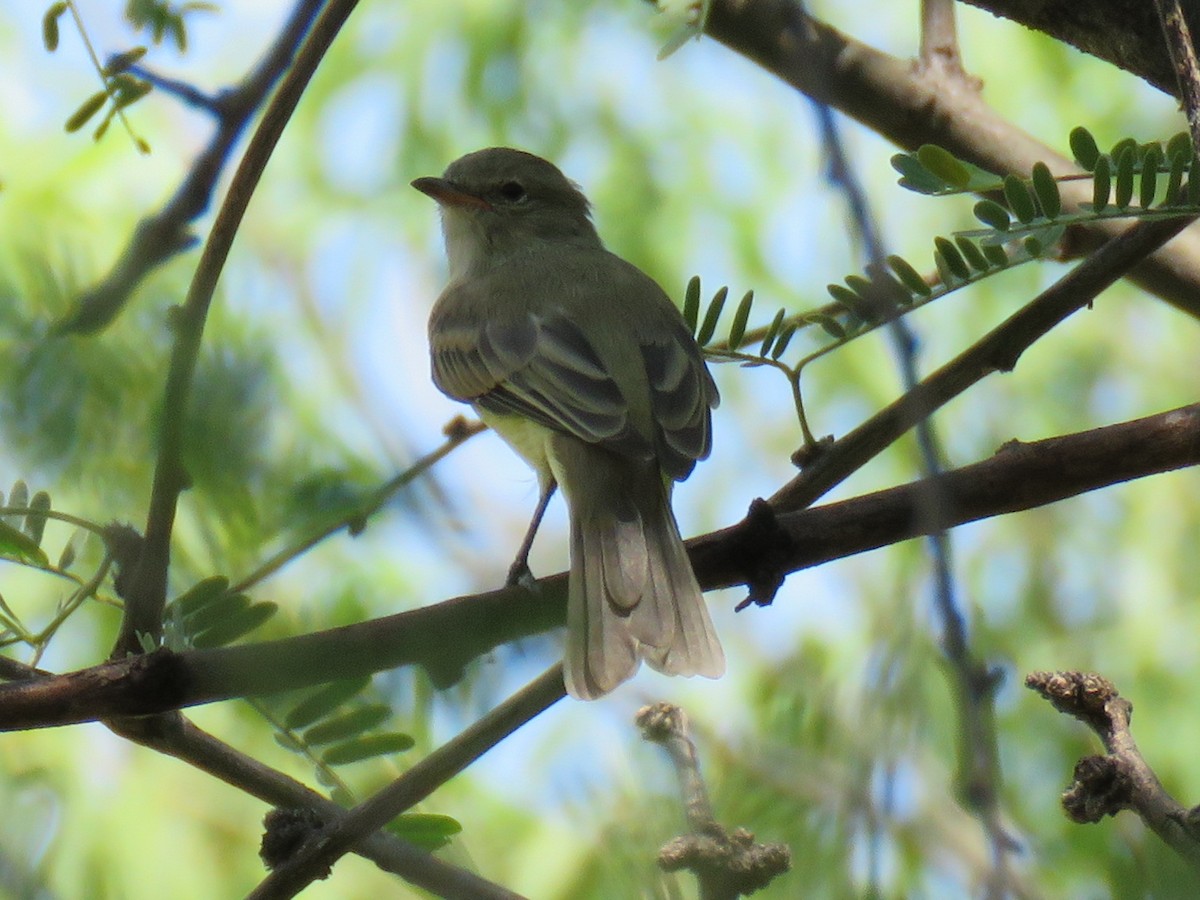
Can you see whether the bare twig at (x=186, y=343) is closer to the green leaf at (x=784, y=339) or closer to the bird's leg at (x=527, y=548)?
the bird's leg at (x=527, y=548)

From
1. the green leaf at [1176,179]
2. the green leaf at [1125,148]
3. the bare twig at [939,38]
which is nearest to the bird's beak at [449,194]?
the bare twig at [939,38]

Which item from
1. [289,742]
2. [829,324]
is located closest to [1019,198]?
[829,324]

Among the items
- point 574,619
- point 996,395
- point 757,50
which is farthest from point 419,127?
point 574,619

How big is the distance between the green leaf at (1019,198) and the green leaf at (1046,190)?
2 centimetres

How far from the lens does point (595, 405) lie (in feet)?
12.1

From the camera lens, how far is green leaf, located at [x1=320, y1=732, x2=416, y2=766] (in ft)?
8.31

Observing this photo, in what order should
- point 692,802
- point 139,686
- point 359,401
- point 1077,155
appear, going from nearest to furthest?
point 692,802, point 139,686, point 1077,155, point 359,401

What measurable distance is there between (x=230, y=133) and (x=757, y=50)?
1693 mm

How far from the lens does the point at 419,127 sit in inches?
260

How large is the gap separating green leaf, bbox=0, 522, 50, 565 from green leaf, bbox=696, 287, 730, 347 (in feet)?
4.84

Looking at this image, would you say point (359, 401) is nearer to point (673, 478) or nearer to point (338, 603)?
point (673, 478)

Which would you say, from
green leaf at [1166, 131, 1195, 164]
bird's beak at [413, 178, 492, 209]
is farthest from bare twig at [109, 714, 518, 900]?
bird's beak at [413, 178, 492, 209]

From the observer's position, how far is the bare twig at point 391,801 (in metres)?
2.25

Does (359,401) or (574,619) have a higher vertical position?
(359,401)
